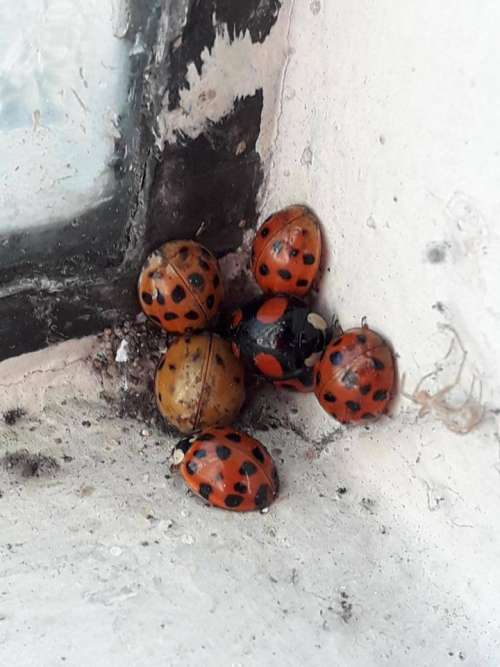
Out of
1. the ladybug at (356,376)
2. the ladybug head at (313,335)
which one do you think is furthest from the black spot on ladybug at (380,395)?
the ladybug head at (313,335)

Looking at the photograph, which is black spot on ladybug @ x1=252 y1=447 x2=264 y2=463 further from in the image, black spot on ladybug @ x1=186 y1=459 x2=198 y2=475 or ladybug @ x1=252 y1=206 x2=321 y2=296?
ladybug @ x1=252 y1=206 x2=321 y2=296

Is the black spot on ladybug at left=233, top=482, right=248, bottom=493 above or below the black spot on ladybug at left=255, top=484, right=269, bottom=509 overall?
above

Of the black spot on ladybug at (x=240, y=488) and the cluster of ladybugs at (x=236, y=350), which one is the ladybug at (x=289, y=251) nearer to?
the cluster of ladybugs at (x=236, y=350)

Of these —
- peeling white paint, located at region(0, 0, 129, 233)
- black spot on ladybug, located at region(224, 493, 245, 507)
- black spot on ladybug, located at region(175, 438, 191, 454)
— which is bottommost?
black spot on ladybug, located at region(224, 493, 245, 507)

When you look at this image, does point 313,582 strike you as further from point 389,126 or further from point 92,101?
point 92,101

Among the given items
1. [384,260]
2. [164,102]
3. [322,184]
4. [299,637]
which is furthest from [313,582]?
[164,102]

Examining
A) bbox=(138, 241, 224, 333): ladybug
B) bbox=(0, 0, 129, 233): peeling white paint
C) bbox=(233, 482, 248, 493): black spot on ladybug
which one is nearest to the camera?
bbox=(0, 0, 129, 233): peeling white paint

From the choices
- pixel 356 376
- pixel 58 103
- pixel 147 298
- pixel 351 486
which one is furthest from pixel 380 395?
pixel 58 103

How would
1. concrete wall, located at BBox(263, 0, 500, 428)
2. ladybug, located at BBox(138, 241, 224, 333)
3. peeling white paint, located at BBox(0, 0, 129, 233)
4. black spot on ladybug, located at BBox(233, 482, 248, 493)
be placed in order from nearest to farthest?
concrete wall, located at BBox(263, 0, 500, 428), peeling white paint, located at BBox(0, 0, 129, 233), black spot on ladybug, located at BBox(233, 482, 248, 493), ladybug, located at BBox(138, 241, 224, 333)

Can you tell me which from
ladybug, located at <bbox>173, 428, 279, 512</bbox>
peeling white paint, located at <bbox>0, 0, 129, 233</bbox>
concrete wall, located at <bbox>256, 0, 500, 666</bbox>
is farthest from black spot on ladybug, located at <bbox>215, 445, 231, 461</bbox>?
peeling white paint, located at <bbox>0, 0, 129, 233</bbox>
